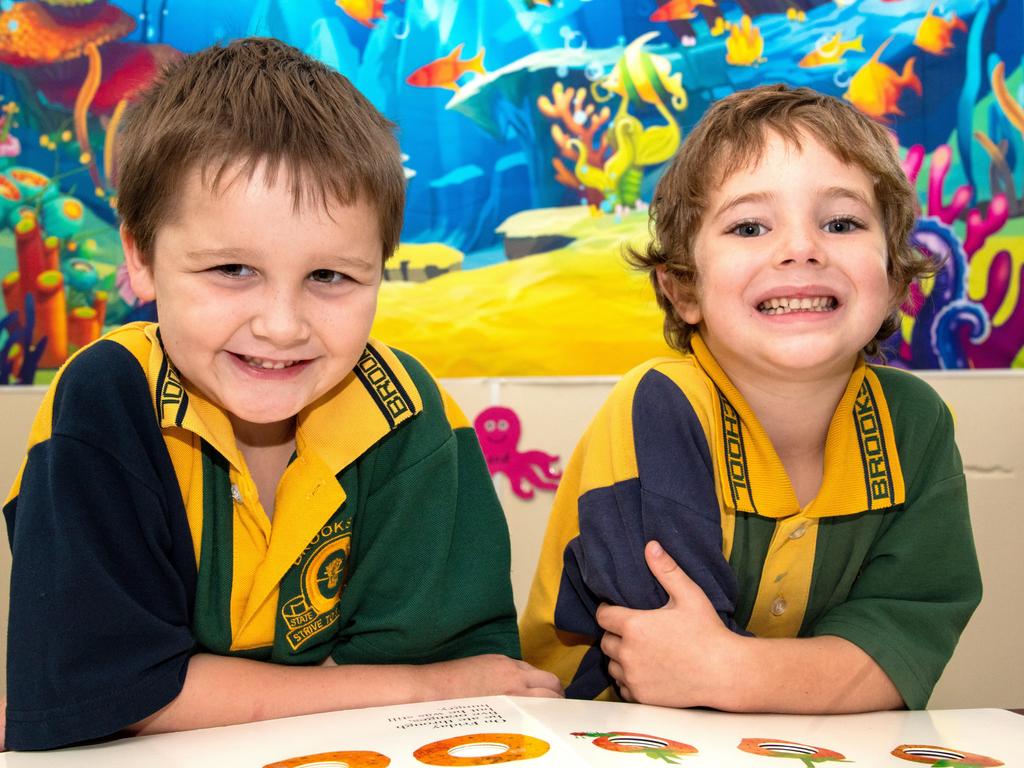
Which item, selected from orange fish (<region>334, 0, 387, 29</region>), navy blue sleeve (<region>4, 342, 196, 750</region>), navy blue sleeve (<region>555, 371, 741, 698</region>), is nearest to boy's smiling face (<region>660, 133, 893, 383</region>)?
navy blue sleeve (<region>555, 371, 741, 698</region>)

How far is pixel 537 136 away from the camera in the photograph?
175 cm

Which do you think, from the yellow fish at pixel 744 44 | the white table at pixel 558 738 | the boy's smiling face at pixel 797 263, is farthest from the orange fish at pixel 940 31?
the white table at pixel 558 738

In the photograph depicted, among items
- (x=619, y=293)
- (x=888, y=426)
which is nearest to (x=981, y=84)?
(x=619, y=293)

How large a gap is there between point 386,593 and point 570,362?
91 centimetres

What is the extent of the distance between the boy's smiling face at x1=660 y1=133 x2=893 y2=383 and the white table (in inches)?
14.5

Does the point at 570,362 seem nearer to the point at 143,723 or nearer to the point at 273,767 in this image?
the point at 143,723

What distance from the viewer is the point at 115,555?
0.78m

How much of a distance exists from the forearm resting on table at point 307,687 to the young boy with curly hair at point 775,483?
13cm

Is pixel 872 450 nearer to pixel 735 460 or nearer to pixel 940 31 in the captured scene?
pixel 735 460

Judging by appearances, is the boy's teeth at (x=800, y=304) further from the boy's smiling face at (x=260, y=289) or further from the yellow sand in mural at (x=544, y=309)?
the yellow sand in mural at (x=544, y=309)

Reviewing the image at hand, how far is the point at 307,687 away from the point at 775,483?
0.48 m

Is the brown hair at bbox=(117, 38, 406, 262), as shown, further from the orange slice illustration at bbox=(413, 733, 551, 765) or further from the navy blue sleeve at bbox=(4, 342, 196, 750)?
the orange slice illustration at bbox=(413, 733, 551, 765)

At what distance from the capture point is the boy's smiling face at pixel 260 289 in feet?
2.58

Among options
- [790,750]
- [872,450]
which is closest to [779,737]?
[790,750]
